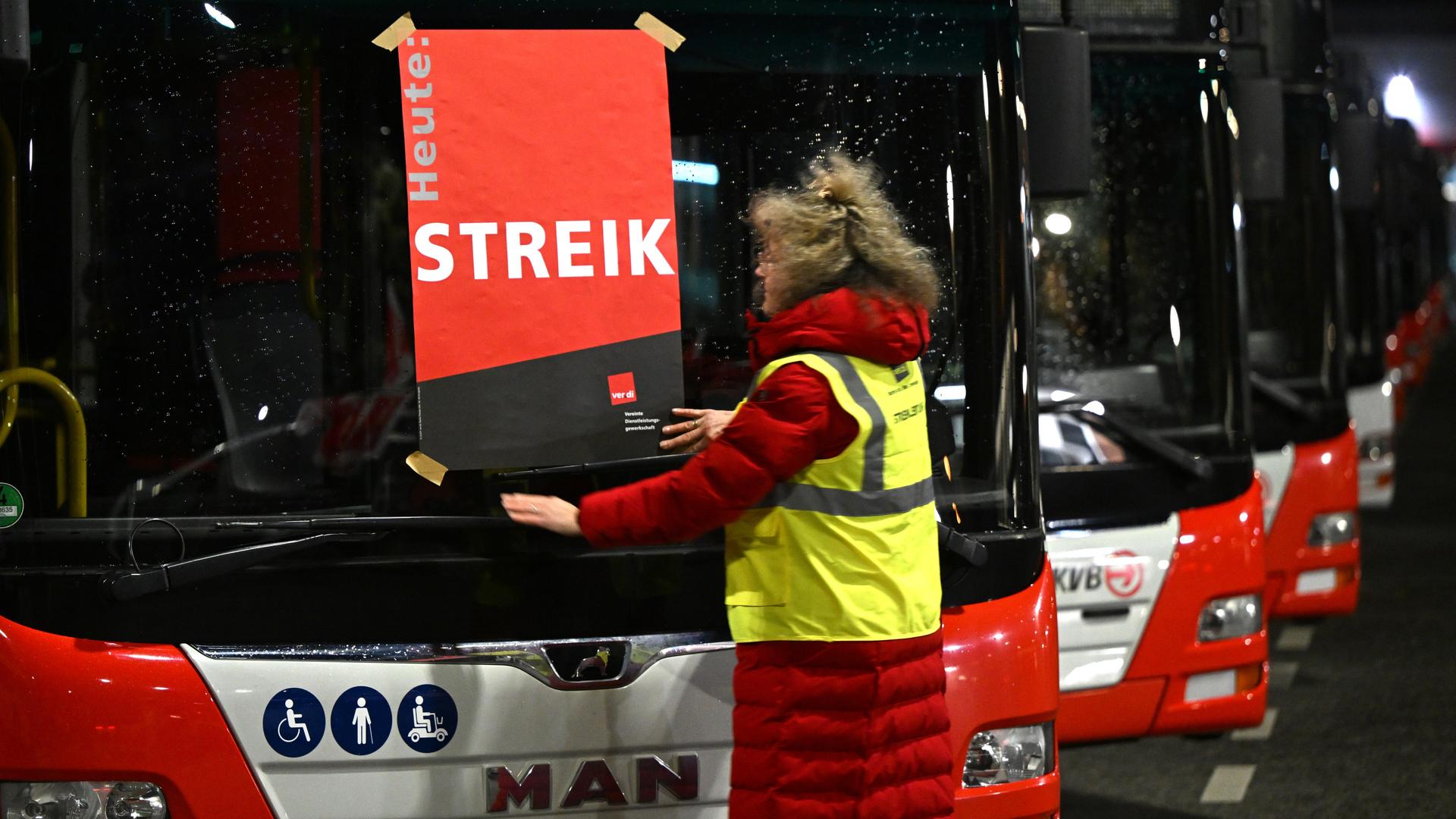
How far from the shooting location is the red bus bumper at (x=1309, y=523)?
7.96 m

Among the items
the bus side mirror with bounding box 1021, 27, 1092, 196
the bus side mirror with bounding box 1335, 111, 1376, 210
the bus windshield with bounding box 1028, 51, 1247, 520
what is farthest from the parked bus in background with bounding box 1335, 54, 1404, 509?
the bus side mirror with bounding box 1021, 27, 1092, 196

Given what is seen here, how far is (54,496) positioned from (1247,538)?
355cm

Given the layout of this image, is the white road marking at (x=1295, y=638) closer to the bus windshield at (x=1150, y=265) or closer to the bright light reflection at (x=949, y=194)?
the bus windshield at (x=1150, y=265)

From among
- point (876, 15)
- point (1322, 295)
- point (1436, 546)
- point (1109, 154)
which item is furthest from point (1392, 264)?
point (876, 15)

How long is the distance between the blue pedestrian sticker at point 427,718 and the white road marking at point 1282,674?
5495 mm

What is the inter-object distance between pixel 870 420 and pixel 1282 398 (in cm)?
507

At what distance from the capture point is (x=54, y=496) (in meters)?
3.38

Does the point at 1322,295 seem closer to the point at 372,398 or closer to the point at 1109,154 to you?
the point at 1109,154

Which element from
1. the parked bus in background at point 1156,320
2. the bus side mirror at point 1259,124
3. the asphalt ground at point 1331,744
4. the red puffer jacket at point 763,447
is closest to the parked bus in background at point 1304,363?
→ the asphalt ground at point 1331,744

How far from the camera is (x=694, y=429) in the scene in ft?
11.5

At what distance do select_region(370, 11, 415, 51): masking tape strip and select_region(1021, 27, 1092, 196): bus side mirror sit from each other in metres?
1.18

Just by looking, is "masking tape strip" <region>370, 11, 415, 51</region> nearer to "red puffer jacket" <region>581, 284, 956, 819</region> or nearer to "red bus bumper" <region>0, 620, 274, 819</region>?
"red puffer jacket" <region>581, 284, 956, 819</region>

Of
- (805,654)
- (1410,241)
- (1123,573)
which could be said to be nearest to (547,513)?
(805,654)

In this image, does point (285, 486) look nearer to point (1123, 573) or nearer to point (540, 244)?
point (540, 244)
